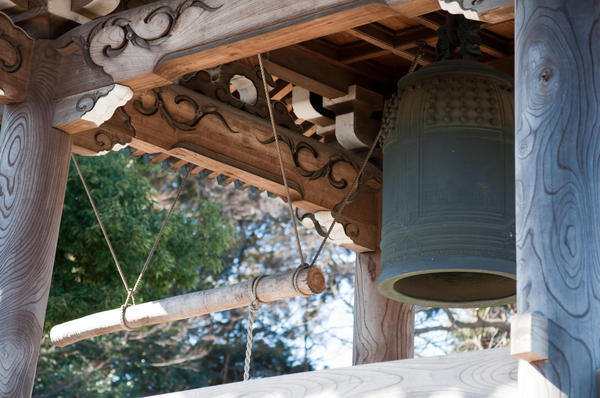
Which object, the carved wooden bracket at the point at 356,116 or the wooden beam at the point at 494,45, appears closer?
the wooden beam at the point at 494,45

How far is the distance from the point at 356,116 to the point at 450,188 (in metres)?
1.07

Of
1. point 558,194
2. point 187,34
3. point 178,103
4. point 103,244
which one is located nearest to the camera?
point 558,194

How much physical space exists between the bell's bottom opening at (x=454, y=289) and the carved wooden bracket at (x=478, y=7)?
1.07 m

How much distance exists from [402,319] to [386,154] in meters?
1.03

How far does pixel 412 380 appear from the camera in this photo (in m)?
2.33

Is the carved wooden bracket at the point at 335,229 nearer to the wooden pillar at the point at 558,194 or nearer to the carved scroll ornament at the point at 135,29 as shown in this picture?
the carved scroll ornament at the point at 135,29

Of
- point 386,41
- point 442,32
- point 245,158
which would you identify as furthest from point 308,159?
point 442,32

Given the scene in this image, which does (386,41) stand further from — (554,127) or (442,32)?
(554,127)

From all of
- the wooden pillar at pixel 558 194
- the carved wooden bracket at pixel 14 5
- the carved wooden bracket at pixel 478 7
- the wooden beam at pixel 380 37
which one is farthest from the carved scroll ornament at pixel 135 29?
the wooden pillar at pixel 558 194

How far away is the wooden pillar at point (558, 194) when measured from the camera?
2002 millimetres

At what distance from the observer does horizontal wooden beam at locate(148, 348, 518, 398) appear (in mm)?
2209

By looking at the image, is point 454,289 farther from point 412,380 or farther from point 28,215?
point 28,215

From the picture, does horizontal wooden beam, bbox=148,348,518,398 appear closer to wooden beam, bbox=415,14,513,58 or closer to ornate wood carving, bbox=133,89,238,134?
ornate wood carving, bbox=133,89,238,134

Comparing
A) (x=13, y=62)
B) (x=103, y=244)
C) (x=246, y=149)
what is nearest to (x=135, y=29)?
(x=13, y=62)
